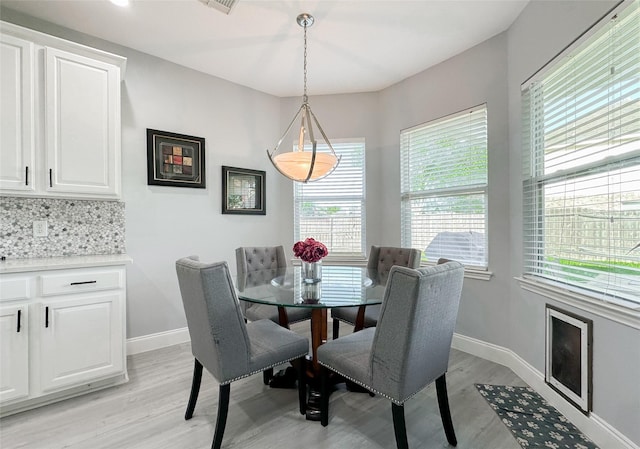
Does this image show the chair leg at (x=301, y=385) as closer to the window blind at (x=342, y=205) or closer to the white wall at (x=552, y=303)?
the white wall at (x=552, y=303)

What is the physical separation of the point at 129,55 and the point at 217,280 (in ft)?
8.58

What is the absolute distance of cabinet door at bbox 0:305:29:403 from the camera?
185 cm

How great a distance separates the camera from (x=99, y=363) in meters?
2.14

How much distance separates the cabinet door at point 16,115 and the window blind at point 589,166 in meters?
3.61

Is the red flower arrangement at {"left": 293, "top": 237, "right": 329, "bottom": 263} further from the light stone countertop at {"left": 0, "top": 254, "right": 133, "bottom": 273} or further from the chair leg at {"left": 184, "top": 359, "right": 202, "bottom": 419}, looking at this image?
the light stone countertop at {"left": 0, "top": 254, "right": 133, "bottom": 273}

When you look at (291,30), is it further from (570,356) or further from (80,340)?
(570,356)

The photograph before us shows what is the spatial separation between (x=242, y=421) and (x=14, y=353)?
1510 millimetres

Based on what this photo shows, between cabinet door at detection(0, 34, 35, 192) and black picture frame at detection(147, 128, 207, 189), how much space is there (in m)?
0.90

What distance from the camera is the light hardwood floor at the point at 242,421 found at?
1.66m

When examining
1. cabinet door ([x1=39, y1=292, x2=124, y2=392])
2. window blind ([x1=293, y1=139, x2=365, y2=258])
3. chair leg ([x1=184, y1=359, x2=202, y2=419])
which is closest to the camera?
chair leg ([x1=184, y1=359, x2=202, y2=419])

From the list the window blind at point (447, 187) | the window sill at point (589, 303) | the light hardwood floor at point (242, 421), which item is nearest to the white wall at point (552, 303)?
the window sill at point (589, 303)

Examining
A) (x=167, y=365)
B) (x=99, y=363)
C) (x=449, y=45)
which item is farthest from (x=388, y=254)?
(x=99, y=363)


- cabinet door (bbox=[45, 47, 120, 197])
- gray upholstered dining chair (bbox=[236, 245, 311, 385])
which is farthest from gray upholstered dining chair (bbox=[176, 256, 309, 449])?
cabinet door (bbox=[45, 47, 120, 197])

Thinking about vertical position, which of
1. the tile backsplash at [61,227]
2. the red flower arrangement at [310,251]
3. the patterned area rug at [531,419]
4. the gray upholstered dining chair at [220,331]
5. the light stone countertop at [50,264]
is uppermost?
the tile backsplash at [61,227]
